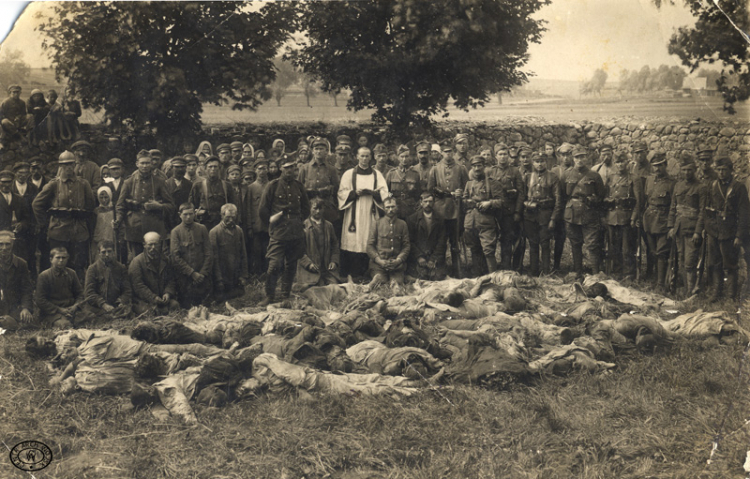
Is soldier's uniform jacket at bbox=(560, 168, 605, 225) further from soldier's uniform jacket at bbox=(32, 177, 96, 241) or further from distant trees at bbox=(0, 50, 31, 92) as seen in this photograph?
distant trees at bbox=(0, 50, 31, 92)

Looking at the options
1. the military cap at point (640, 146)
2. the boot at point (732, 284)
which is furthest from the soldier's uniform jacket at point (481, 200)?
the boot at point (732, 284)

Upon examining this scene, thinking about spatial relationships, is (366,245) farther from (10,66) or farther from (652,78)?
(10,66)

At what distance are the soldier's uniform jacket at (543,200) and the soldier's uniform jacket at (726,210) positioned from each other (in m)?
1.37

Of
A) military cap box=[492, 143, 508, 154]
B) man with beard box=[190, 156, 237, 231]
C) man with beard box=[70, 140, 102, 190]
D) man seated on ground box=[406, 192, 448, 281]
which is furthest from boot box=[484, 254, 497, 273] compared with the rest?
man with beard box=[70, 140, 102, 190]

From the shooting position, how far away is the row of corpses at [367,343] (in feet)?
15.9

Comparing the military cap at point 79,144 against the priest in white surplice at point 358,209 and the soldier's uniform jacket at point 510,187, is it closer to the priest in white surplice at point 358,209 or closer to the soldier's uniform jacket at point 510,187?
the priest in white surplice at point 358,209

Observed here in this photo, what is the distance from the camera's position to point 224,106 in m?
5.50

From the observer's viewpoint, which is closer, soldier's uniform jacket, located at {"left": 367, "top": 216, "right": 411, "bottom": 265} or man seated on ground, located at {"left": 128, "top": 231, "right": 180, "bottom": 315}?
man seated on ground, located at {"left": 128, "top": 231, "right": 180, "bottom": 315}

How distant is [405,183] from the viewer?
629 cm

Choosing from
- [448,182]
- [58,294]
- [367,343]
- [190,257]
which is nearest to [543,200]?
[448,182]

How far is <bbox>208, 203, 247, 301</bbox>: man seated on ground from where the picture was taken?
5.64m

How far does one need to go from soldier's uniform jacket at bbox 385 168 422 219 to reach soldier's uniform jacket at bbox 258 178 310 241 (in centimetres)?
98

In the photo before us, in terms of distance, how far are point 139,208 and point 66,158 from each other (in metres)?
0.72

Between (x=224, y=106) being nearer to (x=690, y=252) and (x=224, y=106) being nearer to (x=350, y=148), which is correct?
(x=350, y=148)
